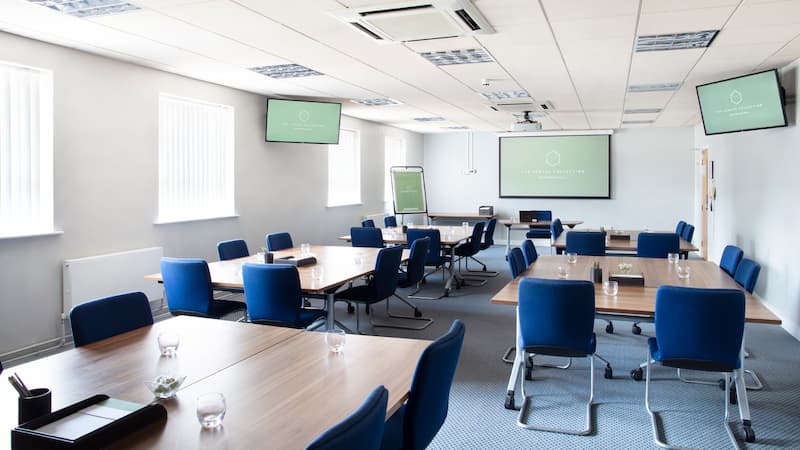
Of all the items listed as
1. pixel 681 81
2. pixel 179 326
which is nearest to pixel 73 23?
pixel 179 326

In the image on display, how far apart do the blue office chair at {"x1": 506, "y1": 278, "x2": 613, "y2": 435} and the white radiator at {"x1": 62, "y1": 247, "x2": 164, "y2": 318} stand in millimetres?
4032

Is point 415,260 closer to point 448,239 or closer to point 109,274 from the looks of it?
point 448,239

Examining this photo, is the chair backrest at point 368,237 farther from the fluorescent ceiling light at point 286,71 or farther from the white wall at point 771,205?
the white wall at point 771,205

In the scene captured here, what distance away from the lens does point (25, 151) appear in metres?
4.89

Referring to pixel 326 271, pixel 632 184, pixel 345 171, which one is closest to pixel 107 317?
pixel 326 271

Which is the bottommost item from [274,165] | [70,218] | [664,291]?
[664,291]

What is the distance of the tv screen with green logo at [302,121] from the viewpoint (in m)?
7.57

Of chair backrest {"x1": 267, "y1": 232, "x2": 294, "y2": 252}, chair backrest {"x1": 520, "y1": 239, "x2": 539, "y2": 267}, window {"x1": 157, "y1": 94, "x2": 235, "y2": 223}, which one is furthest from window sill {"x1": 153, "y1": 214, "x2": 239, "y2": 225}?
chair backrest {"x1": 520, "y1": 239, "x2": 539, "y2": 267}

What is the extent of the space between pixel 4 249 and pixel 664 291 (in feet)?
16.2

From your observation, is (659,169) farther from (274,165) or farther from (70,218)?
(70,218)

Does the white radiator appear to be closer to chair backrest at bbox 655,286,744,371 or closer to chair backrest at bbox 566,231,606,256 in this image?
chair backrest at bbox 566,231,606,256

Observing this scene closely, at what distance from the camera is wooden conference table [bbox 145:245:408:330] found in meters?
4.33

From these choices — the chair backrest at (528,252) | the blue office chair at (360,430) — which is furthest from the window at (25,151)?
the blue office chair at (360,430)

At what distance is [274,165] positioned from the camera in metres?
8.16
